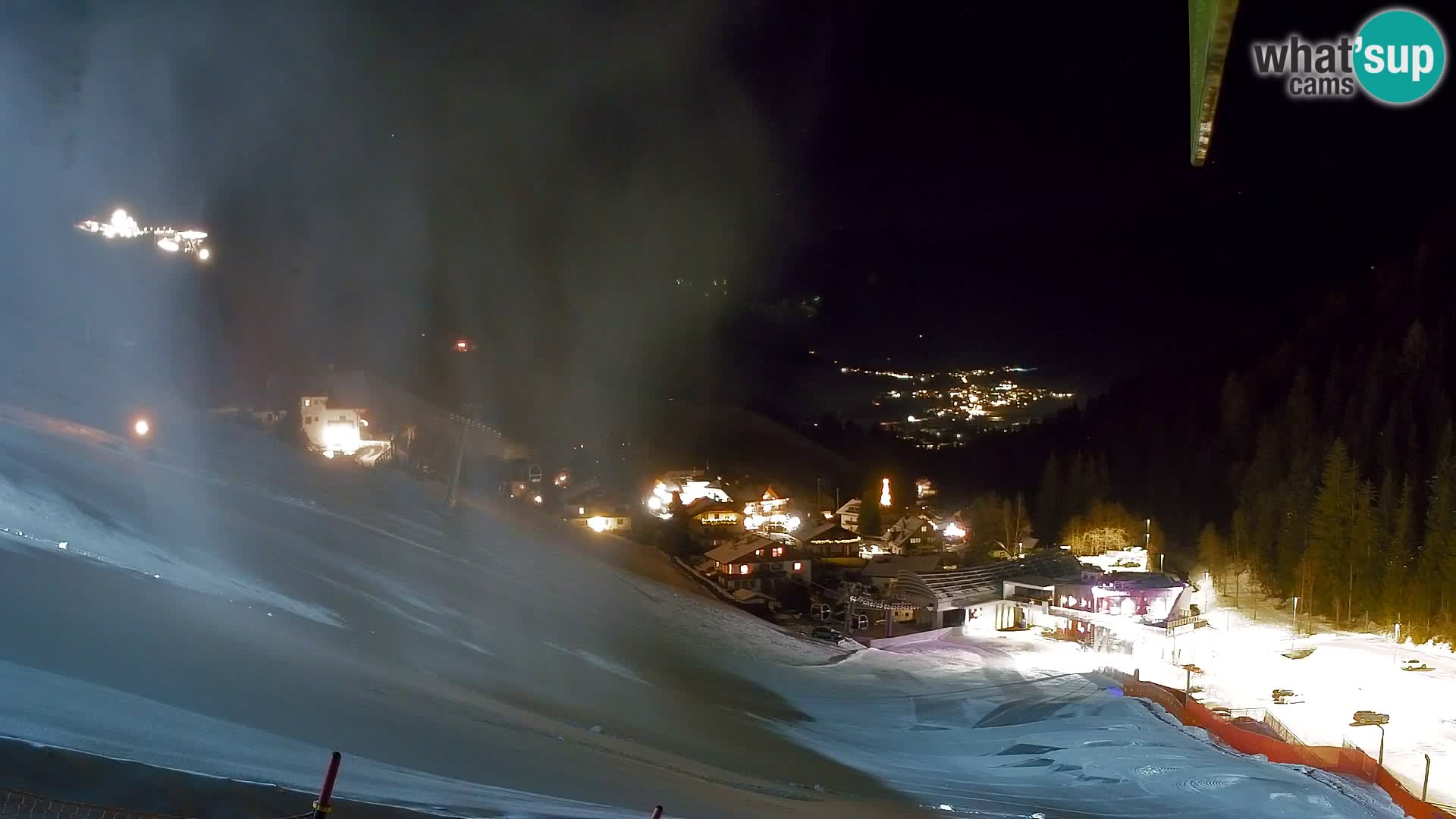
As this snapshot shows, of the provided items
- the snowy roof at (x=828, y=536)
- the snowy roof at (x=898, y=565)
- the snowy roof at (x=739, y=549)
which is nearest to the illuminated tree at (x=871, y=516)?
the snowy roof at (x=828, y=536)

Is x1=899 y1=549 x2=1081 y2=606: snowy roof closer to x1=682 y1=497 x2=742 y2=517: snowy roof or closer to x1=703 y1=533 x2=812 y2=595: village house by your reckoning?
x1=703 y1=533 x2=812 y2=595: village house

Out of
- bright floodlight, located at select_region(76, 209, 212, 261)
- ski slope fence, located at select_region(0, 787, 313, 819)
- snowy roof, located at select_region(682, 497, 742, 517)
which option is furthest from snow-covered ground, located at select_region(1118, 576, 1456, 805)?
bright floodlight, located at select_region(76, 209, 212, 261)

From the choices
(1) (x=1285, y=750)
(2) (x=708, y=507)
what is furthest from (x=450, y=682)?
(2) (x=708, y=507)

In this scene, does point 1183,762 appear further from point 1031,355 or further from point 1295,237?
point 1031,355

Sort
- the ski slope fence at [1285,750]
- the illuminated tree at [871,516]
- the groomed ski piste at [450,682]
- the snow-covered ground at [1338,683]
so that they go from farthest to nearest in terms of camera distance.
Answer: the illuminated tree at [871,516], the snow-covered ground at [1338,683], the ski slope fence at [1285,750], the groomed ski piste at [450,682]

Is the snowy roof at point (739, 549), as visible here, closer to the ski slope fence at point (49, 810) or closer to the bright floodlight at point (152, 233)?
the bright floodlight at point (152, 233)

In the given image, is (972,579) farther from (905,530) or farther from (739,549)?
(905,530)

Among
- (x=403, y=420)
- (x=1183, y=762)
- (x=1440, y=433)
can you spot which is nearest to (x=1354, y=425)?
(x=1440, y=433)
